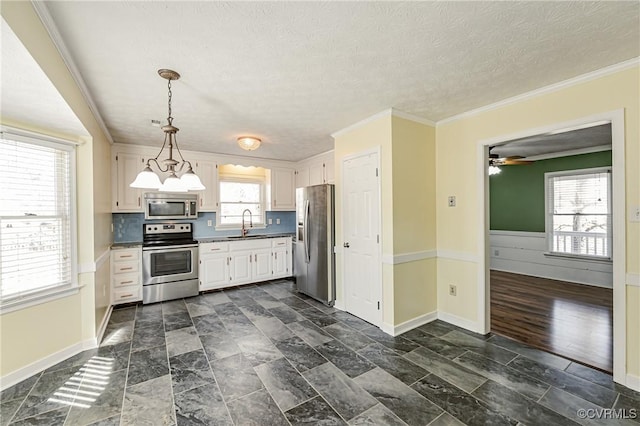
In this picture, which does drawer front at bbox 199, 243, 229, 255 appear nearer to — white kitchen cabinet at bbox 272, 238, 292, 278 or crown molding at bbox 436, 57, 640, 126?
white kitchen cabinet at bbox 272, 238, 292, 278

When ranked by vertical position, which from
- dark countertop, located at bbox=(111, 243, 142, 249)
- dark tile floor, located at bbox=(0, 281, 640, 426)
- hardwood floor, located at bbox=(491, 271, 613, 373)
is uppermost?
dark countertop, located at bbox=(111, 243, 142, 249)

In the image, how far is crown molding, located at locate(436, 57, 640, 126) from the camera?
211 cm

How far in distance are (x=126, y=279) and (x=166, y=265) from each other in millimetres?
548

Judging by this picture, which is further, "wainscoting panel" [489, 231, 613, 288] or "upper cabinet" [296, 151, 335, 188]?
"upper cabinet" [296, 151, 335, 188]

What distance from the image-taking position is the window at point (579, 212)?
4797mm

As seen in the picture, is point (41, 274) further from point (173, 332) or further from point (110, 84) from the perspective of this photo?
point (110, 84)

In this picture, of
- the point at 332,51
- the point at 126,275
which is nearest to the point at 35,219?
the point at 126,275

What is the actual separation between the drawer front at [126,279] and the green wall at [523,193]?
7.25 metres

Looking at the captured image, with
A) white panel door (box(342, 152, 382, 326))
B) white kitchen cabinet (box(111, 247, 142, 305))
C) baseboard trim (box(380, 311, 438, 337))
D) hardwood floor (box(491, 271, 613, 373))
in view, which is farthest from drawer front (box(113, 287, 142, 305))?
hardwood floor (box(491, 271, 613, 373))

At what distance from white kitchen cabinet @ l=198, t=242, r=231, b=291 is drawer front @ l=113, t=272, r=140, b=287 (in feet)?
2.92

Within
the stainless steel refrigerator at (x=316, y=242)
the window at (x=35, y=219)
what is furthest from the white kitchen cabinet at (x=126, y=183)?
the stainless steel refrigerator at (x=316, y=242)

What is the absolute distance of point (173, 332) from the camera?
10.4 feet

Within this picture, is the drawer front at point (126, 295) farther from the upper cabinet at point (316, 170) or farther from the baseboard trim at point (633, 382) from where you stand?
the baseboard trim at point (633, 382)

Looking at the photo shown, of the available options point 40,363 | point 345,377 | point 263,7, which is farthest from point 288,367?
point 263,7
